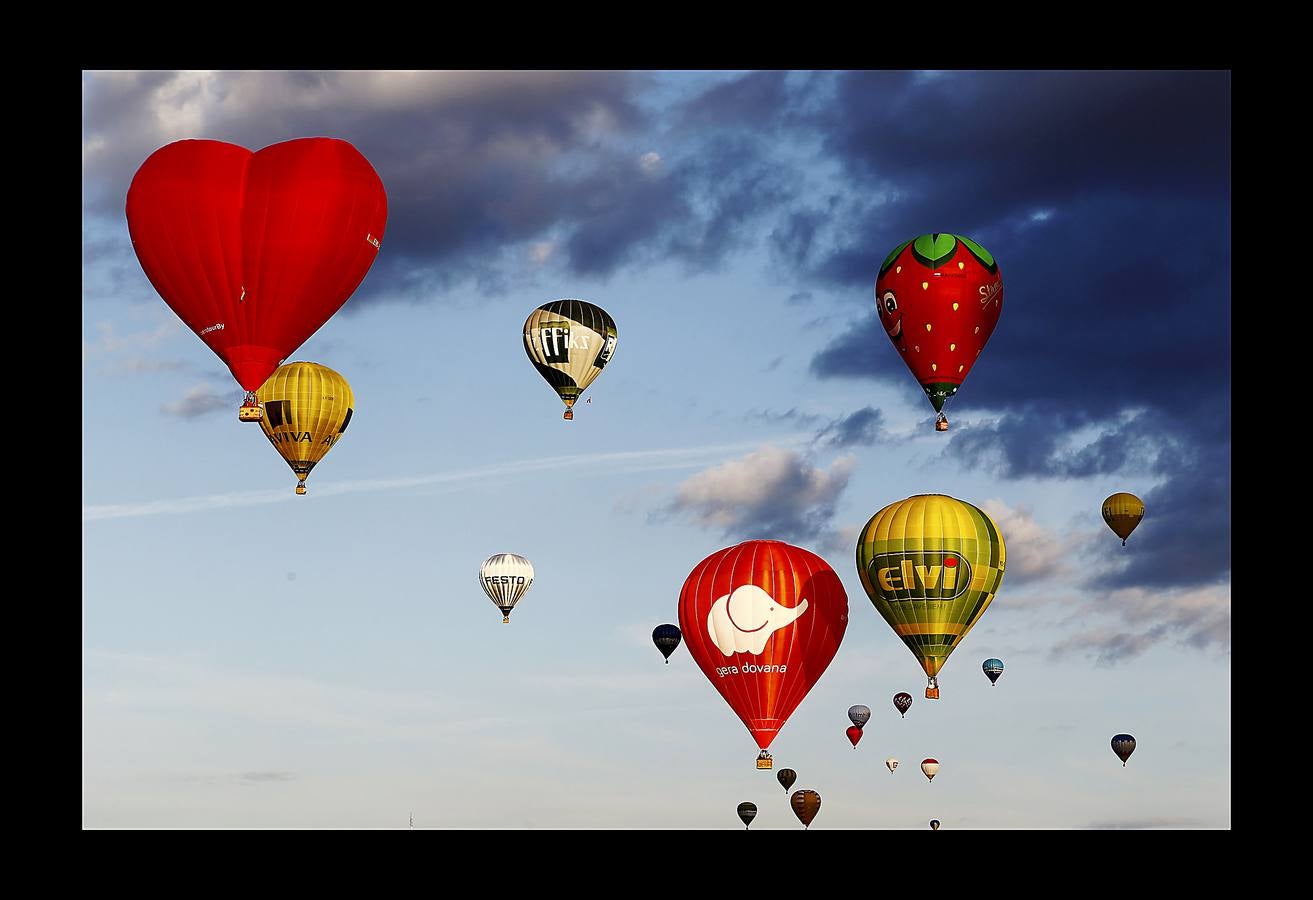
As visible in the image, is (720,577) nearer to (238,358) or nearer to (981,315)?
(981,315)

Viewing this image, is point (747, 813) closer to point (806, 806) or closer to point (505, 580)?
point (806, 806)

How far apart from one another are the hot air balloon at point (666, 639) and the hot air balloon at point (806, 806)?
6.28m

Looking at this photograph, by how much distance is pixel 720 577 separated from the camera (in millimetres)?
47312

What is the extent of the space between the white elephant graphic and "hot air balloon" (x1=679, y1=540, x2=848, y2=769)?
2 cm

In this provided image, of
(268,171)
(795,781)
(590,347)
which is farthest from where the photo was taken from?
(795,781)

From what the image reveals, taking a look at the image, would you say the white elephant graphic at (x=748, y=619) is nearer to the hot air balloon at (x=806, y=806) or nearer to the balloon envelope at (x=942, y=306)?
the balloon envelope at (x=942, y=306)

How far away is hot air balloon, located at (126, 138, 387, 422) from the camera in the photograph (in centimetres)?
3828

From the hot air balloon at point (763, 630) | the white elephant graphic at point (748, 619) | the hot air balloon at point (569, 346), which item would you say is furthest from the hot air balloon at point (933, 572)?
the hot air balloon at point (569, 346)

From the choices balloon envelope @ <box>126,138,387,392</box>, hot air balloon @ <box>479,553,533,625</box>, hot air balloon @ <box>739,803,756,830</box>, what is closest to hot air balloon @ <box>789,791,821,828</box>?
hot air balloon @ <box>739,803,756,830</box>

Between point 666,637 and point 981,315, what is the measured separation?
43.5ft

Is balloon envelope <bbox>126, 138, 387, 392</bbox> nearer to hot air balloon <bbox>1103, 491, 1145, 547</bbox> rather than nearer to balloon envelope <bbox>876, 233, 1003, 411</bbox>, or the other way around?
balloon envelope <bbox>876, 233, 1003, 411</bbox>

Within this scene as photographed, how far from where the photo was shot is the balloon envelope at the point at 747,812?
59.8 m

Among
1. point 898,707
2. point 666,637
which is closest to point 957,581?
point 666,637

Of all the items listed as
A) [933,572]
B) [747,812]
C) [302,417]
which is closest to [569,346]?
[302,417]
